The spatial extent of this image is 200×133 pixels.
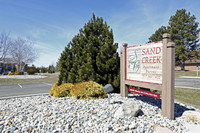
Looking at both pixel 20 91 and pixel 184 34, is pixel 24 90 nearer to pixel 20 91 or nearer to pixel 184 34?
pixel 20 91

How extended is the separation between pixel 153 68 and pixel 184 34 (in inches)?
1360

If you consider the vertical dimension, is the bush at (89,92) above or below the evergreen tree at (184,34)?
below

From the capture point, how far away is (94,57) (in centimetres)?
757

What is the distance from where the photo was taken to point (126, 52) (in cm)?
609

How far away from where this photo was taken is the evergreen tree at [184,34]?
31.9m

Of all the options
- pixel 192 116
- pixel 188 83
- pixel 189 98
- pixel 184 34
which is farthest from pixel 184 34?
pixel 192 116

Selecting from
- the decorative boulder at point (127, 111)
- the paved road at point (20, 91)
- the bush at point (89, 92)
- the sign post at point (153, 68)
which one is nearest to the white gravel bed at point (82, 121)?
the decorative boulder at point (127, 111)

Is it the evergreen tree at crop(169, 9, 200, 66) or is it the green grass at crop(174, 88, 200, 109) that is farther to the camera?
the evergreen tree at crop(169, 9, 200, 66)

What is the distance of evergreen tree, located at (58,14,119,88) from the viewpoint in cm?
715

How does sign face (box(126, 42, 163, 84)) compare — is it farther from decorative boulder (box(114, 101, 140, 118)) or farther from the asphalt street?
the asphalt street

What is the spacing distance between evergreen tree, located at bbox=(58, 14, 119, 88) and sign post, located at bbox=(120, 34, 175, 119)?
1.19 meters

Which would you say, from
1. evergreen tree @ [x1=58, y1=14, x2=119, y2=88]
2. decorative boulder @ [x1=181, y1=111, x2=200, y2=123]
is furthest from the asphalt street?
decorative boulder @ [x1=181, y1=111, x2=200, y2=123]

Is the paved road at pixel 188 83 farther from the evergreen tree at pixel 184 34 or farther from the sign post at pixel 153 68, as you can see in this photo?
the evergreen tree at pixel 184 34

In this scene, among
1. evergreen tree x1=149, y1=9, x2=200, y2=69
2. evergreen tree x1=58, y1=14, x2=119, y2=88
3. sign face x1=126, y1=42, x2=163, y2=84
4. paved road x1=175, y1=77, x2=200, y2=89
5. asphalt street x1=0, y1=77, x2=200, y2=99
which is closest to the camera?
sign face x1=126, y1=42, x2=163, y2=84
